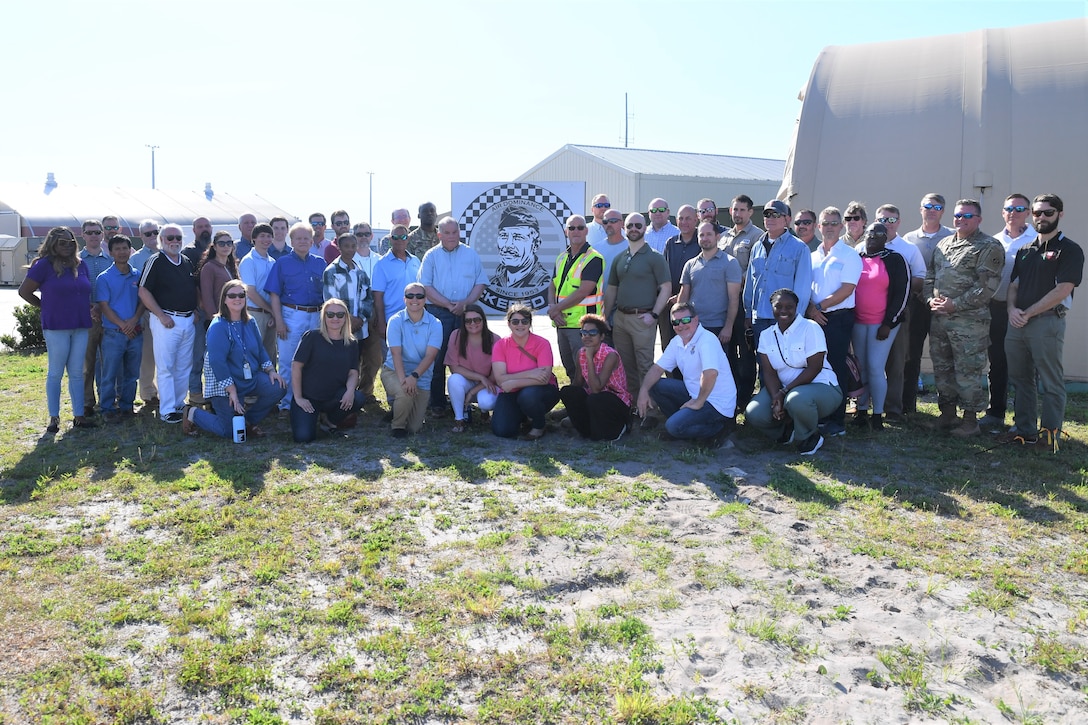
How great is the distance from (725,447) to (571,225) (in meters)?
2.43

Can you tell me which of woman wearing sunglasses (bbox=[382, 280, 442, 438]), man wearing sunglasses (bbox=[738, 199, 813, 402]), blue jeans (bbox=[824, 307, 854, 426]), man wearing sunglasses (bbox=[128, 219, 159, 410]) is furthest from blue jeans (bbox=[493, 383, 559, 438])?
man wearing sunglasses (bbox=[128, 219, 159, 410])

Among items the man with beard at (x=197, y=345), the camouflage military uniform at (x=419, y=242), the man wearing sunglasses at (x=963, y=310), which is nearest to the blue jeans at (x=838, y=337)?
the man wearing sunglasses at (x=963, y=310)

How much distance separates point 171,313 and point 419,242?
8.44ft

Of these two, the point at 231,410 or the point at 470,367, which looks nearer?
the point at 231,410

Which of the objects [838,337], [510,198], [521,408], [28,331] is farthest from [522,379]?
[28,331]

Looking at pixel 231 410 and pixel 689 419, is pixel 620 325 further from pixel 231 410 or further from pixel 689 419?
pixel 231 410

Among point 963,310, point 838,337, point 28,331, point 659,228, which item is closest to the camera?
point 963,310

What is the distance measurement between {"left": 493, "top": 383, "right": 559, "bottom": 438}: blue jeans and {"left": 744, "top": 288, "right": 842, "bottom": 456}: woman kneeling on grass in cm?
165

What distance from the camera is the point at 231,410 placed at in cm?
666

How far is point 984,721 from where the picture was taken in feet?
9.24

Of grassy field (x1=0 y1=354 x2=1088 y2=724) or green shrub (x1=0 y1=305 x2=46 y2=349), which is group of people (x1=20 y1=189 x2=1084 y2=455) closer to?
grassy field (x1=0 y1=354 x2=1088 y2=724)

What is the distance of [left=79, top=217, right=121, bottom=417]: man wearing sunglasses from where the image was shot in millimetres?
7301

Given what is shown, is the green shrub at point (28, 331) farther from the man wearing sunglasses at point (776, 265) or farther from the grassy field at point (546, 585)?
the man wearing sunglasses at point (776, 265)

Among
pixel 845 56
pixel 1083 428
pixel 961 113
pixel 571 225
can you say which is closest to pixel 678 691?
pixel 571 225
